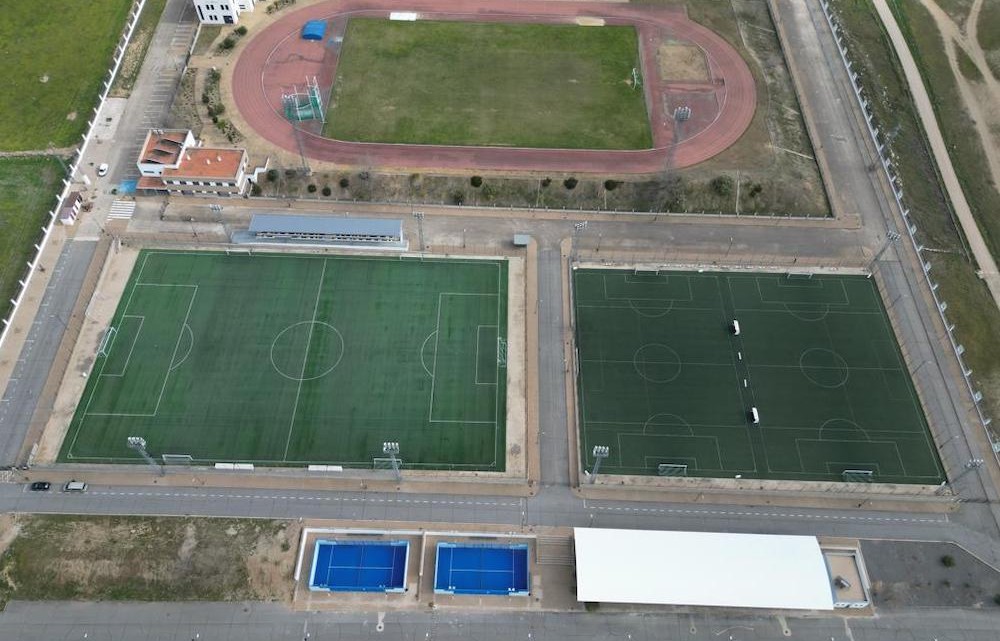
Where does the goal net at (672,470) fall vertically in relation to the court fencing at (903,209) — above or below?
below

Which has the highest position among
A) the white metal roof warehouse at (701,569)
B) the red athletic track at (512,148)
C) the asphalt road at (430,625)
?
the red athletic track at (512,148)

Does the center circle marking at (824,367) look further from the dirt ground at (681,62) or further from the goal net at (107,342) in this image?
the goal net at (107,342)

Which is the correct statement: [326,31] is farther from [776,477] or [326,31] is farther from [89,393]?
[776,477]

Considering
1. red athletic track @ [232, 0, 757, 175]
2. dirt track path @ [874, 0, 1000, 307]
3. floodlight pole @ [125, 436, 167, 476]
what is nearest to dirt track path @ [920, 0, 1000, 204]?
dirt track path @ [874, 0, 1000, 307]

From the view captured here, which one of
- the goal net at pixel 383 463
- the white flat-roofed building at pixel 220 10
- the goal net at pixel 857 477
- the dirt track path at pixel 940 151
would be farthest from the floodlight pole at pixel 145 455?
the dirt track path at pixel 940 151

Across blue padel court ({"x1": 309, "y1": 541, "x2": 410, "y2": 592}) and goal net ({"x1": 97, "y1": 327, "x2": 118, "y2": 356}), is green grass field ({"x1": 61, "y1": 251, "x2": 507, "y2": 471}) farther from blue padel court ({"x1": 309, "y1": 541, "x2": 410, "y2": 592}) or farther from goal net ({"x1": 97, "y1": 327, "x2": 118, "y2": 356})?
blue padel court ({"x1": 309, "y1": 541, "x2": 410, "y2": 592})

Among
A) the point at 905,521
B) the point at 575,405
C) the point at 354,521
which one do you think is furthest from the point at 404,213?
the point at 905,521
